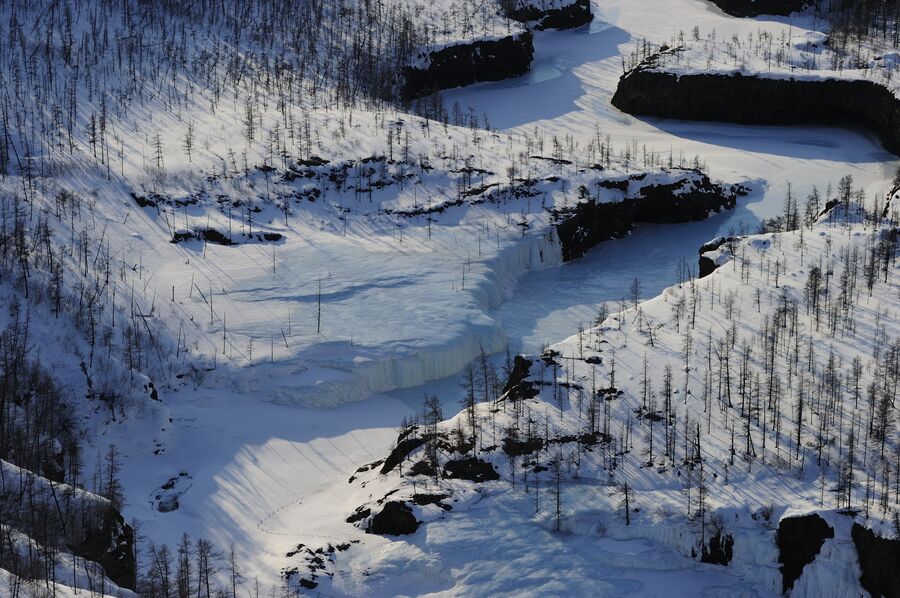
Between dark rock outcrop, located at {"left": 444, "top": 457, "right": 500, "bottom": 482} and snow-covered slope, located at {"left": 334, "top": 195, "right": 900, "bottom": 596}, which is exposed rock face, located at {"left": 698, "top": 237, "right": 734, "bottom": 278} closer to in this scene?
snow-covered slope, located at {"left": 334, "top": 195, "right": 900, "bottom": 596}

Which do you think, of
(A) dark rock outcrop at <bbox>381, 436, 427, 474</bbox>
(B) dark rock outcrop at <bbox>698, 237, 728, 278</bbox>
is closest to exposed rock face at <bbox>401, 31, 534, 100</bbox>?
(B) dark rock outcrop at <bbox>698, 237, 728, 278</bbox>

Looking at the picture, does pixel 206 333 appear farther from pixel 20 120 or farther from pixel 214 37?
pixel 214 37

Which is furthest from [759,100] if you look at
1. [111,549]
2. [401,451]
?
[111,549]

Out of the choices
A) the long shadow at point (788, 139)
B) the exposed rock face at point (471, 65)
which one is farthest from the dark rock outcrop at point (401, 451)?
the exposed rock face at point (471, 65)

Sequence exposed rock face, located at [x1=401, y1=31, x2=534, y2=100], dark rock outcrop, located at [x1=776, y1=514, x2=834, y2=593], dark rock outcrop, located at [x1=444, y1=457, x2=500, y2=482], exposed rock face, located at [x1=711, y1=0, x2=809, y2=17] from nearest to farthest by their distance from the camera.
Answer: dark rock outcrop, located at [x1=776, y1=514, x2=834, y2=593] < dark rock outcrop, located at [x1=444, y1=457, x2=500, y2=482] < exposed rock face, located at [x1=401, y1=31, x2=534, y2=100] < exposed rock face, located at [x1=711, y1=0, x2=809, y2=17]

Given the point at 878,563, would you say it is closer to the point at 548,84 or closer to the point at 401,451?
the point at 401,451

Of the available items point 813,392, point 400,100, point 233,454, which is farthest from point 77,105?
point 813,392
